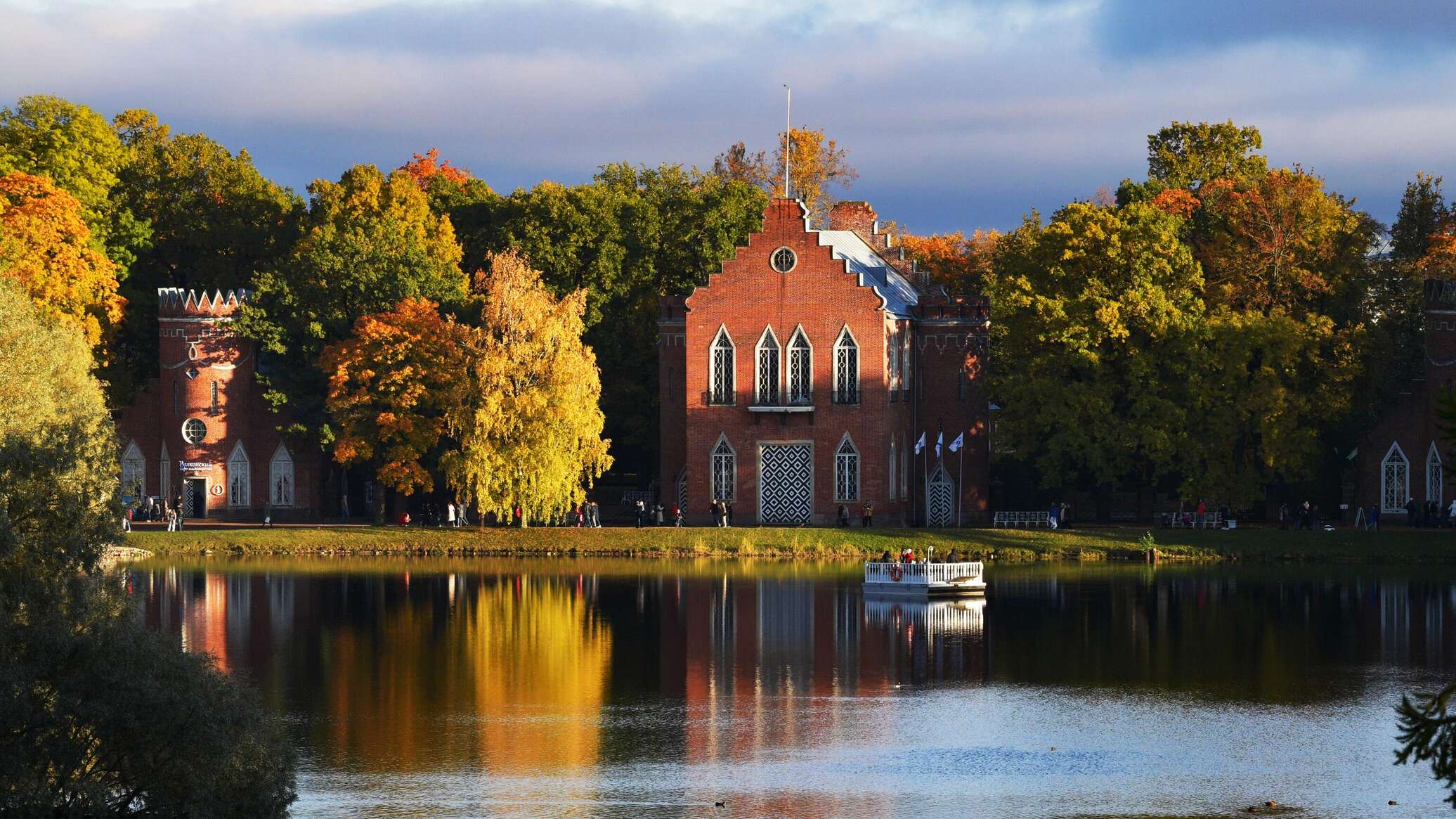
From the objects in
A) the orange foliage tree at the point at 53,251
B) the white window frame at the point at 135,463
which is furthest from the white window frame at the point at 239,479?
the orange foliage tree at the point at 53,251

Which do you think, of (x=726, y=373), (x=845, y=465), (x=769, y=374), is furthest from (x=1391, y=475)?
(x=726, y=373)

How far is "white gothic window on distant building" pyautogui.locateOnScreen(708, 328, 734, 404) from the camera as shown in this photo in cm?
7619

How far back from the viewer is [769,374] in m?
76.2

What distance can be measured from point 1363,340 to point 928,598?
25024mm

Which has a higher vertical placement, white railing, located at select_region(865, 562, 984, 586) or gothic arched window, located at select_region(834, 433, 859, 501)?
gothic arched window, located at select_region(834, 433, 859, 501)

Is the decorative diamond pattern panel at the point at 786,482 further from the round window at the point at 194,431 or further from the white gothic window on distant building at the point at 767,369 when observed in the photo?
the round window at the point at 194,431

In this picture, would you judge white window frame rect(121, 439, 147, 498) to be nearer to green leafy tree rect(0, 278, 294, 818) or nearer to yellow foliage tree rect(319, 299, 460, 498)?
yellow foliage tree rect(319, 299, 460, 498)

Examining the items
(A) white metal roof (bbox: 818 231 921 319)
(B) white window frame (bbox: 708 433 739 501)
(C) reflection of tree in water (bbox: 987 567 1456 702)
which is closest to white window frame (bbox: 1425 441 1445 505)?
(C) reflection of tree in water (bbox: 987 567 1456 702)

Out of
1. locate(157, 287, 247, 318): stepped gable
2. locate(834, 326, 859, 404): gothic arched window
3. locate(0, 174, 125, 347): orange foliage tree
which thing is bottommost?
locate(834, 326, 859, 404): gothic arched window

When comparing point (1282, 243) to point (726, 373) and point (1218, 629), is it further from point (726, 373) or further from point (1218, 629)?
point (1218, 629)

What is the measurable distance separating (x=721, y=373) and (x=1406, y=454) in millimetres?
26192

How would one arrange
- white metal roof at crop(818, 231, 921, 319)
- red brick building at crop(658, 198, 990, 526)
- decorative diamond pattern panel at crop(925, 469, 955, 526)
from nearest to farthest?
red brick building at crop(658, 198, 990, 526) < white metal roof at crop(818, 231, 921, 319) < decorative diamond pattern panel at crop(925, 469, 955, 526)

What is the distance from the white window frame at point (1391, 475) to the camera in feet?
244

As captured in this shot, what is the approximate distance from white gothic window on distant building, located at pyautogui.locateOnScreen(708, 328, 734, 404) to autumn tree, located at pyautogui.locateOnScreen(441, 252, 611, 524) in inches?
238
